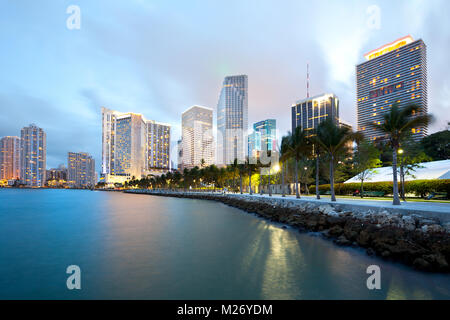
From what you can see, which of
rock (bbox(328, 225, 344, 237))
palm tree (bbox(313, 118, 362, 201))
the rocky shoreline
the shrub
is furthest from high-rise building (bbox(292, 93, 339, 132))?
rock (bbox(328, 225, 344, 237))

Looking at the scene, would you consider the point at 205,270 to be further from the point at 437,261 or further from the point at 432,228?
the point at 432,228

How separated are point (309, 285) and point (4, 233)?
26.8 meters

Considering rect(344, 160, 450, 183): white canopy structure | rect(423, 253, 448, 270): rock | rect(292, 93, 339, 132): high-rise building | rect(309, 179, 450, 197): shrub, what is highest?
rect(292, 93, 339, 132): high-rise building

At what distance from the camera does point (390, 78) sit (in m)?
165

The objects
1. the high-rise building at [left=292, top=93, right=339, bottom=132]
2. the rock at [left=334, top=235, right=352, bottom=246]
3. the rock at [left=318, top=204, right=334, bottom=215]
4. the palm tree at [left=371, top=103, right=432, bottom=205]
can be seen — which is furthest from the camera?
the high-rise building at [left=292, top=93, right=339, bottom=132]

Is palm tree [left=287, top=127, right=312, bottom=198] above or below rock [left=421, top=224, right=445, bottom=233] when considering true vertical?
above

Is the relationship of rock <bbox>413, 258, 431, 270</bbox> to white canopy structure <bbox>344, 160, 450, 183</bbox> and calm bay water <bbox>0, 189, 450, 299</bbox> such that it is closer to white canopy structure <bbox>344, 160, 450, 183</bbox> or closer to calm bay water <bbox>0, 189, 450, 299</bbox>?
calm bay water <bbox>0, 189, 450, 299</bbox>

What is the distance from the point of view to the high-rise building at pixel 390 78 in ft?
502

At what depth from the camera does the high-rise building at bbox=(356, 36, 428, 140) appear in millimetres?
153125

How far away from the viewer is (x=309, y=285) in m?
8.88

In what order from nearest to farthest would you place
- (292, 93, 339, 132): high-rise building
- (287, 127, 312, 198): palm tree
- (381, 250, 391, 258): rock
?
(381, 250, 391, 258): rock → (287, 127, 312, 198): palm tree → (292, 93, 339, 132): high-rise building

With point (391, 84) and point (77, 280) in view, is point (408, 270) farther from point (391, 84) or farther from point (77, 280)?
point (391, 84)

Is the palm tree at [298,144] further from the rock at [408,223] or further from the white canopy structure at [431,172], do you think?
the rock at [408,223]

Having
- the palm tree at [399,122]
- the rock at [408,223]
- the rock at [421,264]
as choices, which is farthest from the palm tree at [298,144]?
the rock at [421,264]
